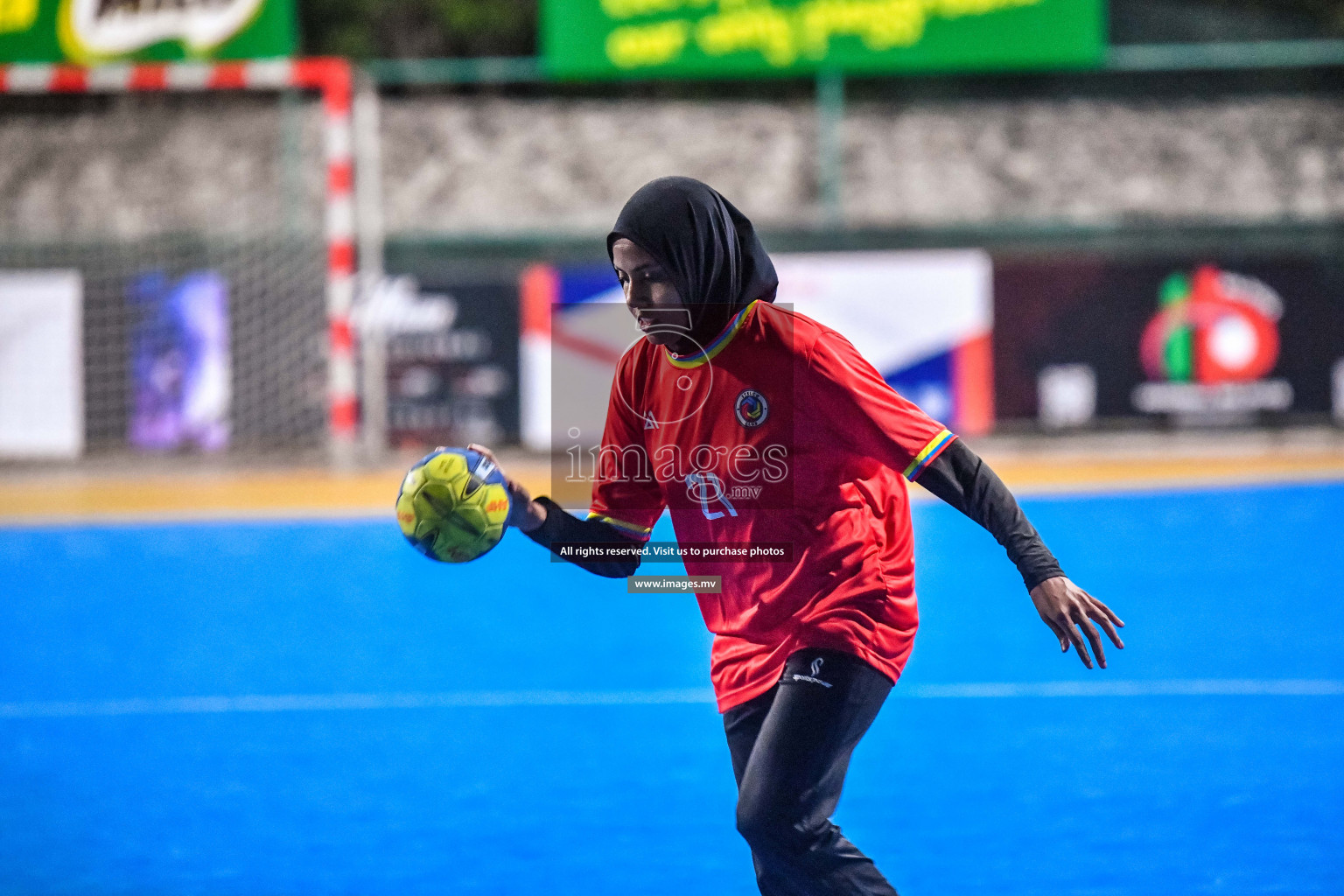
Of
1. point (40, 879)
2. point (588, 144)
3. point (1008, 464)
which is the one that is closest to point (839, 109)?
point (588, 144)

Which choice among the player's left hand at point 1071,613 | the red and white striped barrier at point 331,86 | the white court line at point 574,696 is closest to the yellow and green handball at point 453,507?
→ the player's left hand at point 1071,613

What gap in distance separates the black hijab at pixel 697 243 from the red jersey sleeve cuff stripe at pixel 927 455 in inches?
21.4

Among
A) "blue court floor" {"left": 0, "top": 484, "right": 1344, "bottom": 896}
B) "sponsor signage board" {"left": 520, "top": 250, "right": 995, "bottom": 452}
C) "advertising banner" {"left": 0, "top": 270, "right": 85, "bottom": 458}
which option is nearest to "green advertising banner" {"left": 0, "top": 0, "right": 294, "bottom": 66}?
"advertising banner" {"left": 0, "top": 270, "right": 85, "bottom": 458}

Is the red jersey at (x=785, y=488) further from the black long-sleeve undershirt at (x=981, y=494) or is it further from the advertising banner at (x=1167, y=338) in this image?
the advertising banner at (x=1167, y=338)

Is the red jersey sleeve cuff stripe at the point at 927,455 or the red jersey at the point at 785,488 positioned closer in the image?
the red jersey sleeve cuff stripe at the point at 927,455

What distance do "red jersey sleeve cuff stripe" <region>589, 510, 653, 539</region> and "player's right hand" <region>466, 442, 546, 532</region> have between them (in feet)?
0.51

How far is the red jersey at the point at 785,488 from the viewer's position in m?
3.33

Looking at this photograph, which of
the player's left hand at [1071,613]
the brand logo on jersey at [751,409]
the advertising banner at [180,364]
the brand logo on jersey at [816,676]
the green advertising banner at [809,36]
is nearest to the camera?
the player's left hand at [1071,613]

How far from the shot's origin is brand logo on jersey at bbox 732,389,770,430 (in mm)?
3379

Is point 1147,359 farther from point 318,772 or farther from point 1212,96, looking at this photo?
point 318,772

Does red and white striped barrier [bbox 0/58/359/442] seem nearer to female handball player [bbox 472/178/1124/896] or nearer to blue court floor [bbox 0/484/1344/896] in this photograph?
blue court floor [bbox 0/484/1344/896]

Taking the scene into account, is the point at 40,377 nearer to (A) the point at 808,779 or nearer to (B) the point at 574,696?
(B) the point at 574,696

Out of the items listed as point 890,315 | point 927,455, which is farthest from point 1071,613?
point 890,315

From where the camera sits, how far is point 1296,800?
4.93 m
